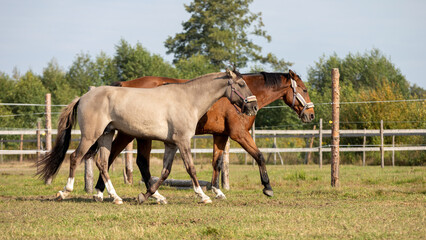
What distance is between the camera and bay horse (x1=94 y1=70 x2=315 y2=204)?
10.3 metres

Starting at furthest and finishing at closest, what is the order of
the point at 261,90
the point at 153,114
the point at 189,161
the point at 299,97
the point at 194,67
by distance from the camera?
the point at 194,67, the point at 299,97, the point at 261,90, the point at 189,161, the point at 153,114

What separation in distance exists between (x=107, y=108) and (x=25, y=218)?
2.32 m

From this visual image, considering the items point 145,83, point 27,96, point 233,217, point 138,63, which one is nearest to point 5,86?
point 27,96

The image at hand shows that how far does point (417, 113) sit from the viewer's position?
2669 centimetres

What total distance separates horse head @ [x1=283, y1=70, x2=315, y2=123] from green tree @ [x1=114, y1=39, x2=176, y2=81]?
115 feet

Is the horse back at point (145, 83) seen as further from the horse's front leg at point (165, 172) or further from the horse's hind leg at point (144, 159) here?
the horse's front leg at point (165, 172)

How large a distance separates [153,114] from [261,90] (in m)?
2.83

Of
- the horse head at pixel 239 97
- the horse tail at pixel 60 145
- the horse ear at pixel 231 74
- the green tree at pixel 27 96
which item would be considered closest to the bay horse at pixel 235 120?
the horse head at pixel 239 97

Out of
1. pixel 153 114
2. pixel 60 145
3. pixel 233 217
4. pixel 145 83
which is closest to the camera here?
pixel 233 217

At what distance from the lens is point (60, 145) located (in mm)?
9852

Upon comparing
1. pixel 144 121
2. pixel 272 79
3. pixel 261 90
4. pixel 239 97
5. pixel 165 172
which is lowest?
pixel 165 172

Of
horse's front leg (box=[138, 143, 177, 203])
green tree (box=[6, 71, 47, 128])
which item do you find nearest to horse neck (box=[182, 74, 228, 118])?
horse's front leg (box=[138, 143, 177, 203])

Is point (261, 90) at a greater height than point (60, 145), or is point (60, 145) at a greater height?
point (261, 90)

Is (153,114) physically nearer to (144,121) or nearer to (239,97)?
(144,121)
